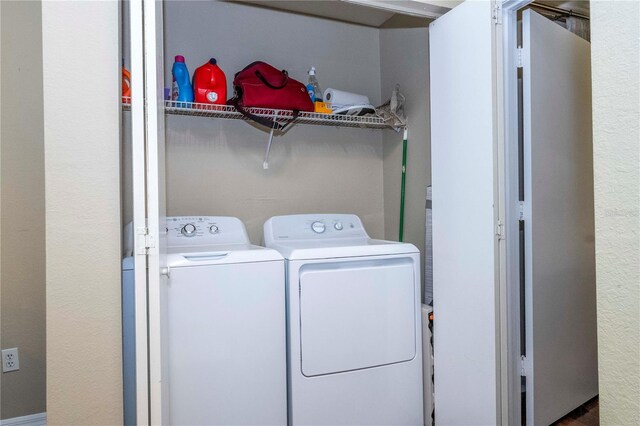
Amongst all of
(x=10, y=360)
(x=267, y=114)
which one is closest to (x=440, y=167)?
(x=267, y=114)

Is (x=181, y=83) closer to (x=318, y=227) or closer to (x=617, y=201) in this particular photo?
(x=318, y=227)

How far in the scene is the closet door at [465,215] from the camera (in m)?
1.72

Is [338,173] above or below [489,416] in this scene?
above

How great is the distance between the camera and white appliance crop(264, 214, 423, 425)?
1930 millimetres

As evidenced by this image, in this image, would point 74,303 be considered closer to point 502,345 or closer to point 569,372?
point 502,345

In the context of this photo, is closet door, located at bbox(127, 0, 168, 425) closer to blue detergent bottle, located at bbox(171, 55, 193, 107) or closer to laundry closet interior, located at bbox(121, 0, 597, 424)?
laundry closet interior, located at bbox(121, 0, 597, 424)

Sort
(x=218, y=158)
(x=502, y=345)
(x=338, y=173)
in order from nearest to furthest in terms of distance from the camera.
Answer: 1. (x=502, y=345)
2. (x=218, y=158)
3. (x=338, y=173)

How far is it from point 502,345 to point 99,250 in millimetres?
1695

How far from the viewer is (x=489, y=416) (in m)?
1.74

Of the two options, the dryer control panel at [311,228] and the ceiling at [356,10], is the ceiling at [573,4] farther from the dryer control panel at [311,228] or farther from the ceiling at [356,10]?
the dryer control panel at [311,228]

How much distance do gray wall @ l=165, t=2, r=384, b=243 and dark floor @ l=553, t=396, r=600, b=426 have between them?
5.41ft

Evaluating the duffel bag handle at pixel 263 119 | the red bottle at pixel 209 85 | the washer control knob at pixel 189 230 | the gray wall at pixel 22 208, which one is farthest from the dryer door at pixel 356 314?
the gray wall at pixel 22 208

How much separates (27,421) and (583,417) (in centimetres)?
306

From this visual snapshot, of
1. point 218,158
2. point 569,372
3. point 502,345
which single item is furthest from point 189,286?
point 569,372
